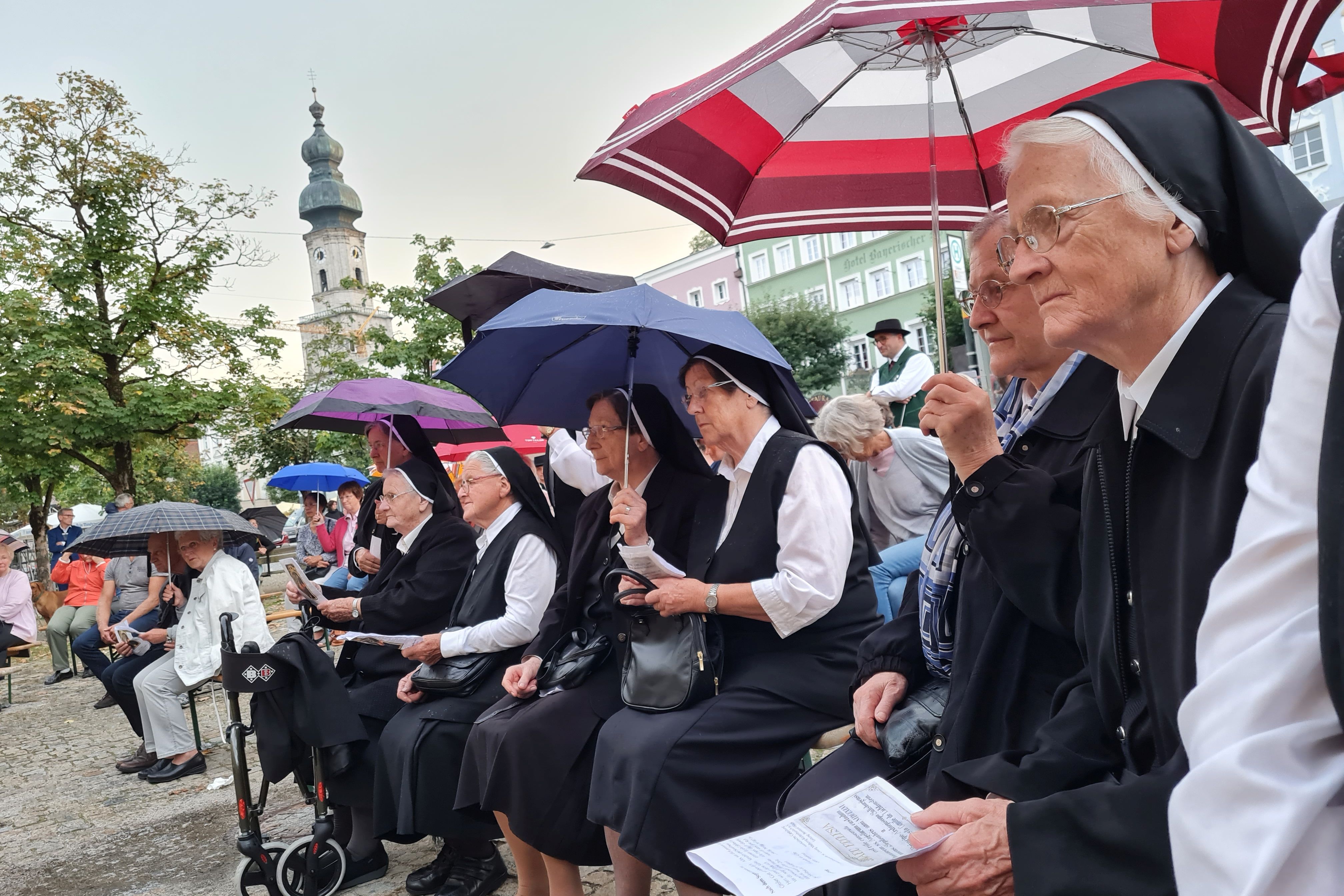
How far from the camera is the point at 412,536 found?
5176 millimetres

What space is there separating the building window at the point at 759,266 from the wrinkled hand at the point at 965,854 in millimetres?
51404

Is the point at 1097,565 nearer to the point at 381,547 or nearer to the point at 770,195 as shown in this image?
the point at 770,195

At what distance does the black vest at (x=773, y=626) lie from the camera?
3.27m

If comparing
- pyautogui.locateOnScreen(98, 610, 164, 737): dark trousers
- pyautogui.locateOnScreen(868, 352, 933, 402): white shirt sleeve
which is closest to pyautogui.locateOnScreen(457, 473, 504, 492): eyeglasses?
pyautogui.locateOnScreen(98, 610, 164, 737): dark trousers

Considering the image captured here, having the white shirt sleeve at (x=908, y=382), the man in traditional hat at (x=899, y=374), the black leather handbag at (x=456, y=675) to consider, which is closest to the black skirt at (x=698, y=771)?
the black leather handbag at (x=456, y=675)

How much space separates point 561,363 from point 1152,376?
3431 millimetres

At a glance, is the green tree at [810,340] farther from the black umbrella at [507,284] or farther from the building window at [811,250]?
the black umbrella at [507,284]

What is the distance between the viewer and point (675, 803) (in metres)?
3.04

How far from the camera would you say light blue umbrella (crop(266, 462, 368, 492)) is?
13.4 m

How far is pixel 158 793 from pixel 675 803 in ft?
15.7

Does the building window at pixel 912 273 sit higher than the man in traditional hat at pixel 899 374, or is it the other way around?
the building window at pixel 912 273

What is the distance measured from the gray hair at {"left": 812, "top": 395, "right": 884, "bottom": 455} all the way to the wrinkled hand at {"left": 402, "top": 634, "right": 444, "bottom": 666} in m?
2.50

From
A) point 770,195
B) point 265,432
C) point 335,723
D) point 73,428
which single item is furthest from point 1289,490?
Answer: point 265,432

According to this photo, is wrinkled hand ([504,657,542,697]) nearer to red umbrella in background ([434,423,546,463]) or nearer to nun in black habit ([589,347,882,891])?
nun in black habit ([589,347,882,891])
